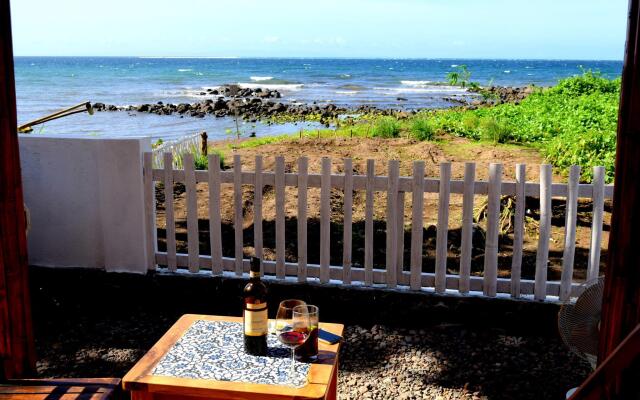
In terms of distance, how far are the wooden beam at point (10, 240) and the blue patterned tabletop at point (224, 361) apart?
85 cm

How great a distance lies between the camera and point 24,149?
19.1 feet

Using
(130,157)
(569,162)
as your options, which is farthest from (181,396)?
(569,162)

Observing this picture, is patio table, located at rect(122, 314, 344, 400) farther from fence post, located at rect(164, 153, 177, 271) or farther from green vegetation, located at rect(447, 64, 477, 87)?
green vegetation, located at rect(447, 64, 477, 87)

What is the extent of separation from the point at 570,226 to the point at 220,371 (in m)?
3.21

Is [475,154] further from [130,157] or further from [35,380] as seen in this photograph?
[35,380]

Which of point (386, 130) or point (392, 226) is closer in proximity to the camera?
point (392, 226)

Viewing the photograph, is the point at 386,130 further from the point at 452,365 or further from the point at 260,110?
the point at 260,110

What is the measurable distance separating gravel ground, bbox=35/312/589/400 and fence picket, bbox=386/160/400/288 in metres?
0.45

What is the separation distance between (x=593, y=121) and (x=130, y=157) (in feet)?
31.1

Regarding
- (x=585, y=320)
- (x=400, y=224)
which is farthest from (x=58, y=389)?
(x=400, y=224)

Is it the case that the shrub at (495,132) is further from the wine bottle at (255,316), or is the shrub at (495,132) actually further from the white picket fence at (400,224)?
the wine bottle at (255,316)

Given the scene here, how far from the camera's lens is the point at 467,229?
520 centimetres

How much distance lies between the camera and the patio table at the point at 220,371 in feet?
9.09

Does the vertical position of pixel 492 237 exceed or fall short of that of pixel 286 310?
it falls short
